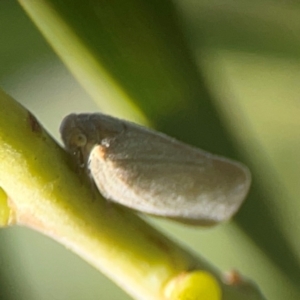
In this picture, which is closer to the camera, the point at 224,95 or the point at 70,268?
the point at 224,95

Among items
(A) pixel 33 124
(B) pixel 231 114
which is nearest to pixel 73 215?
(A) pixel 33 124

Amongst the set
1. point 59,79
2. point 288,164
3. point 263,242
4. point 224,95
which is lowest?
point 263,242

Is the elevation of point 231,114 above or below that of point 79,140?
below

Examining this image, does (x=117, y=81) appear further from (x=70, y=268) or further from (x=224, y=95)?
(x=70, y=268)

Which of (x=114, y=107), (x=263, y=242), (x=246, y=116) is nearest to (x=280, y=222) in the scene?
(x=263, y=242)

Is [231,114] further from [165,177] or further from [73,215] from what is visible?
[73,215]

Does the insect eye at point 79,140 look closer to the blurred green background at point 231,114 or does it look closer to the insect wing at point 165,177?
the insect wing at point 165,177

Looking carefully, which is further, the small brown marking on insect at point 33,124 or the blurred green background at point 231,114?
the blurred green background at point 231,114

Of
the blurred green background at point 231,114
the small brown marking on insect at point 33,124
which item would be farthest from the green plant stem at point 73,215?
the blurred green background at point 231,114
